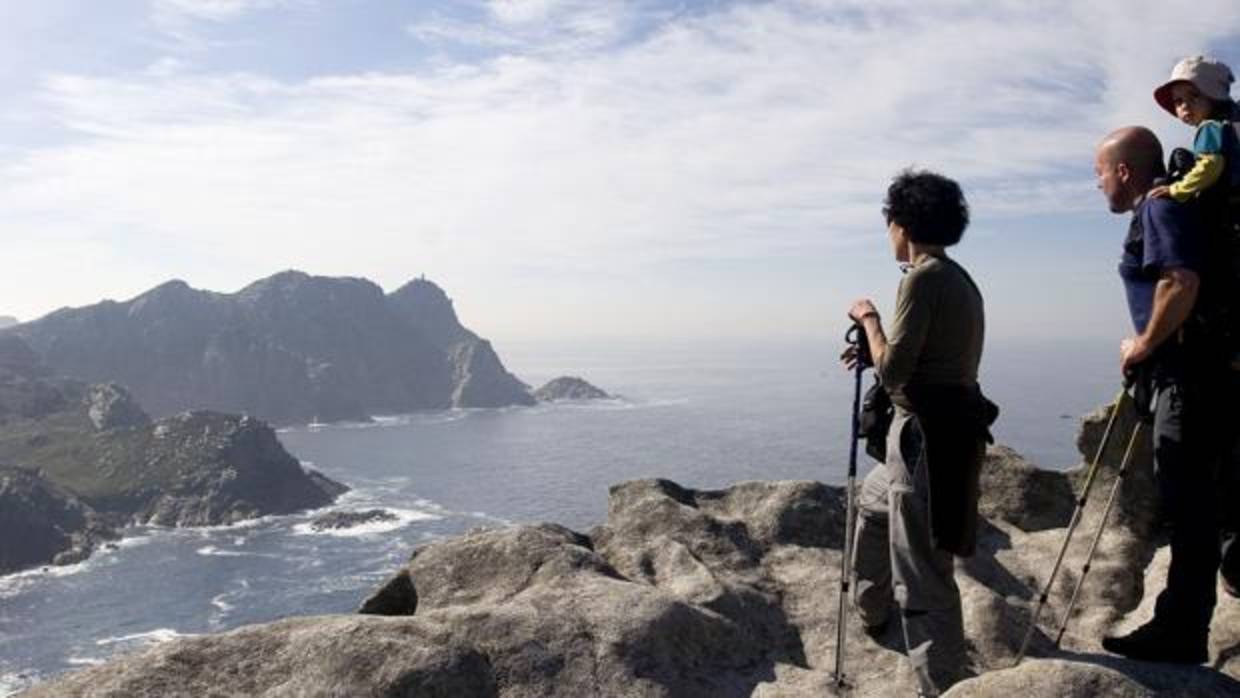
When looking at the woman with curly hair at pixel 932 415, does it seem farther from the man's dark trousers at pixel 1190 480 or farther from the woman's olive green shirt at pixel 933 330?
the man's dark trousers at pixel 1190 480

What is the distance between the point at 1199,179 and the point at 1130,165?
2.63 ft

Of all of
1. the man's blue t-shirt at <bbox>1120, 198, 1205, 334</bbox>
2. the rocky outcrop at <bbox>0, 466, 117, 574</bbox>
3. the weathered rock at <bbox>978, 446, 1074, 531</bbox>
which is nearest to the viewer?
the man's blue t-shirt at <bbox>1120, 198, 1205, 334</bbox>

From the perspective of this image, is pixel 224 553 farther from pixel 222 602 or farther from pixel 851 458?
pixel 851 458

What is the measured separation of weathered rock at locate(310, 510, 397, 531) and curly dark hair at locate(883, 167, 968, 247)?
191m

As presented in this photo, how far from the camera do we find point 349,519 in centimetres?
19238

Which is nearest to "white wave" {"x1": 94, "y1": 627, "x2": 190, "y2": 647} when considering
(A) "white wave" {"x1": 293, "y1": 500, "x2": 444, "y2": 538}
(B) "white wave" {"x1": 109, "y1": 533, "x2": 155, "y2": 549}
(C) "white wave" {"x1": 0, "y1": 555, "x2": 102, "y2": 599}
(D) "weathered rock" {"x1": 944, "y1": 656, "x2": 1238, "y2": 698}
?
(C) "white wave" {"x1": 0, "y1": 555, "x2": 102, "y2": 599}

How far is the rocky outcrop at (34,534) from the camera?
179m

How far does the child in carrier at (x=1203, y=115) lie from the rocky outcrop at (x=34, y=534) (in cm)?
20993

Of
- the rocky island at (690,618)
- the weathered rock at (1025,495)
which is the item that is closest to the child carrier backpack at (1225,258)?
the rocky island at (690,618)

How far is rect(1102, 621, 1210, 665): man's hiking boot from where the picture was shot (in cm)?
794

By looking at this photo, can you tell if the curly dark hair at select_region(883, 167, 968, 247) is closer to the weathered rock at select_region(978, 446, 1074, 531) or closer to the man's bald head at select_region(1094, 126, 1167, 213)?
the man's bald head at select_region(1094, 126, 1167, 213)

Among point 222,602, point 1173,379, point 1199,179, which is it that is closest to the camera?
point 1199,179

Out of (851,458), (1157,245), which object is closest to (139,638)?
(851,458)

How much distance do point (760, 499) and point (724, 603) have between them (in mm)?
3587
